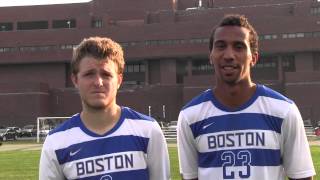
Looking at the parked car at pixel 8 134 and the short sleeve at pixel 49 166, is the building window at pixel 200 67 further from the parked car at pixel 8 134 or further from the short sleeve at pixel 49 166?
the short sleeve at pixel 49 166

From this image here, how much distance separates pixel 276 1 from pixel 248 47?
239 ft

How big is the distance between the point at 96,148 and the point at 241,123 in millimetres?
880

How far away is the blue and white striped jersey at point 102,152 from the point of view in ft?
10.5

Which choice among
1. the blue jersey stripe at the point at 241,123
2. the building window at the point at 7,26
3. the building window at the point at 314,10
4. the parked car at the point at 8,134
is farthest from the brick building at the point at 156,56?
the blue jersey stripe at the point at 241,123

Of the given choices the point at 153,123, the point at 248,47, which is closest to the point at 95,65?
the point at 153,123

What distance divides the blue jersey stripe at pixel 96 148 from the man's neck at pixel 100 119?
72mm

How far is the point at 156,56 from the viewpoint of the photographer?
6506 cm

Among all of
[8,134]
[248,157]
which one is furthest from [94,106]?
[8,134]

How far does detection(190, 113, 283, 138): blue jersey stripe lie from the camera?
3.29 meters

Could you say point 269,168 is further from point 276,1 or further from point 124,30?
point 276,1

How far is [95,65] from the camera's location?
3.22m

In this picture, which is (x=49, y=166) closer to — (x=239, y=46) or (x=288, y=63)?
(x=239, y=46)

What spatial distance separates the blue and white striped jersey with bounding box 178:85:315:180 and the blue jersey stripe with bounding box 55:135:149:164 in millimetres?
440

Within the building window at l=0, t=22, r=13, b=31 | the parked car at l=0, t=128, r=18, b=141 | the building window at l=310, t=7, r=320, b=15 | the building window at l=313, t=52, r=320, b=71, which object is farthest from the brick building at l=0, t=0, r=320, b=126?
the parked car at l=0, t=128, r=18, b=141
